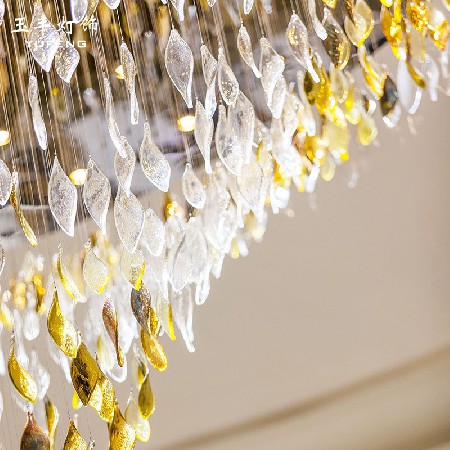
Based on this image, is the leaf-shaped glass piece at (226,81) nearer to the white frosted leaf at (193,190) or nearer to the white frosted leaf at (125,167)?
the white frosted leaf at (125,167)

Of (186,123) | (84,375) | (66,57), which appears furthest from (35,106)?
(186,123)

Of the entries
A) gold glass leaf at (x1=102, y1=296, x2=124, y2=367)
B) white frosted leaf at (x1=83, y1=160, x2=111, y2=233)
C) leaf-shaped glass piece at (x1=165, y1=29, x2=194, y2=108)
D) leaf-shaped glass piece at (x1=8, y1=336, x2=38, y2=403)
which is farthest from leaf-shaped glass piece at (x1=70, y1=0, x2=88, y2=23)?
leaf-shaped glass piece at (x1=8, y1=336, x2=38, y2=403)

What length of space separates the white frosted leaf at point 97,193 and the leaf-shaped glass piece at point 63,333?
0.84 feet

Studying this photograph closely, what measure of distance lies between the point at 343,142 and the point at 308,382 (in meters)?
3.59

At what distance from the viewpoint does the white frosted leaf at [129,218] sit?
1.73m

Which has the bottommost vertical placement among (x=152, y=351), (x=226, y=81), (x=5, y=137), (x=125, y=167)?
(x=152, y=351)

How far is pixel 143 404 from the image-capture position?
1.73 metres

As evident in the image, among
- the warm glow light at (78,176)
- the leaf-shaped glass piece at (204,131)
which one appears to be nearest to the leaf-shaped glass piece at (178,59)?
the leaf-shaped glass piece at (204,131)

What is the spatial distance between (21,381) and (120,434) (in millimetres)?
211

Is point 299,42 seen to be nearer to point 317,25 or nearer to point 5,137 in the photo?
point 317,25

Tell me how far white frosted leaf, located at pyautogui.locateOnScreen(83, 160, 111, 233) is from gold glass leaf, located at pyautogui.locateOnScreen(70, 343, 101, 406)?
33 centimetres

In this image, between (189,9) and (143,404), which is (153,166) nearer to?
(143,404)

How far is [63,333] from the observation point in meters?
1.61

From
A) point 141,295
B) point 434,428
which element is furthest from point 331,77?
point 434,428
